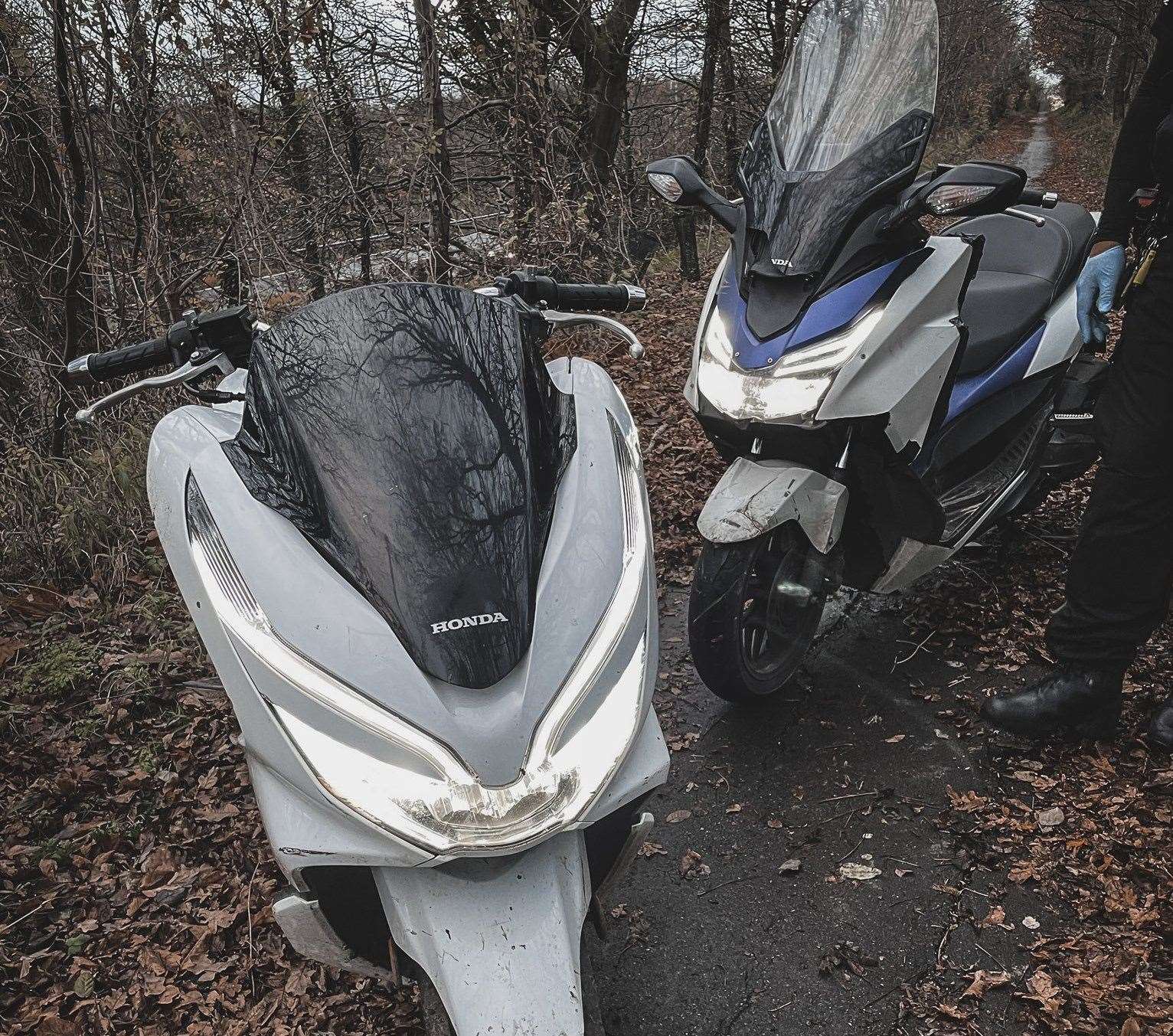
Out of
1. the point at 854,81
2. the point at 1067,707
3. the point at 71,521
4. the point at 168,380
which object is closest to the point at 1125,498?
the point at 1067,707

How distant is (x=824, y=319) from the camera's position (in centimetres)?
244

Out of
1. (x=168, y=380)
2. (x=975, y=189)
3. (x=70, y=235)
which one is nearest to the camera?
(x=168, y=380)

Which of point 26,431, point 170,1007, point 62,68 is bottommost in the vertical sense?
point 170,1007

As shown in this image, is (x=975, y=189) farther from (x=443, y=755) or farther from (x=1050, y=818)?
(x=443, y=755)

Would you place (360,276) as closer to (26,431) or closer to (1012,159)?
(26,431)

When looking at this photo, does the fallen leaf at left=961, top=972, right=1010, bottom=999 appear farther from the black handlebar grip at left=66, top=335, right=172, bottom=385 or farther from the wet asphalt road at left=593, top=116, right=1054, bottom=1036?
the black handlebar grip at left=66, top=335, right=172, bottom=385

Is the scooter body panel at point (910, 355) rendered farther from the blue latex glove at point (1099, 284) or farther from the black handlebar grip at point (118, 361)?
the black handlebar grip at point (118, 361)

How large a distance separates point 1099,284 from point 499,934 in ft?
8.49

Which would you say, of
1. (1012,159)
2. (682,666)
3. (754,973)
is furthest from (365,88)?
(1012,159)

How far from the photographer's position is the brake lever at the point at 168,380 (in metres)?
1.79

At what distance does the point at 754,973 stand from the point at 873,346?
1.60m

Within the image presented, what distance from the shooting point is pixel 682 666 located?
3252 mm

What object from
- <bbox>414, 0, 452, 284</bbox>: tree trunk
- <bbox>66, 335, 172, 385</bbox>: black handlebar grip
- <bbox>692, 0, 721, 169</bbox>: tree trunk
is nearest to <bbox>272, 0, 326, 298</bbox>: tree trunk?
<bbox>414, 0, 452, 284</bbox>: tree trunk

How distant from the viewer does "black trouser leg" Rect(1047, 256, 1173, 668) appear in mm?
2398
